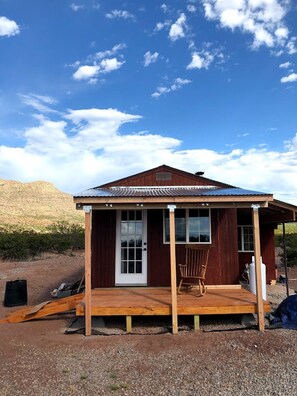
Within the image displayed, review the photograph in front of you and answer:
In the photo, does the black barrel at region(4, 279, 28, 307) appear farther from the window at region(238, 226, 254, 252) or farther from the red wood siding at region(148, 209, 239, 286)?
the window at region(238, 226, 254, 252)

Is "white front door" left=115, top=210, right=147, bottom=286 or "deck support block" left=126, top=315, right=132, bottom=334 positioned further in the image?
"white front door" left=115, top=210, right=147, bottom=286

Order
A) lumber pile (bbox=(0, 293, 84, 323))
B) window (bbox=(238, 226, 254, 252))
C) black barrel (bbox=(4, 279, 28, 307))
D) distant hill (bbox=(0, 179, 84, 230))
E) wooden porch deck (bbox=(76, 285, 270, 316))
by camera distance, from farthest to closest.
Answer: distant hill (bbox=(0, 179, 84, 230))
window (bbox=(238, 226, 254, 252))
black barrel (bbox=(4, 279, 28, 307))
lumber pile (bbox=(0, 293, 84, 323))
wooden porch deck (bbox=(76, 285, 270, 316))

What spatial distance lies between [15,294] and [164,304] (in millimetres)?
4384

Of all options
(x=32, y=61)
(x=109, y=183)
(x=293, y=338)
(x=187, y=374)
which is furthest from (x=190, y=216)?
(x=32, y=61)

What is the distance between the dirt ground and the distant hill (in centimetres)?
4370

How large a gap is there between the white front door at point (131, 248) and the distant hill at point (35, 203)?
4162cm

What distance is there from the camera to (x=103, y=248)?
→ 7.78 m

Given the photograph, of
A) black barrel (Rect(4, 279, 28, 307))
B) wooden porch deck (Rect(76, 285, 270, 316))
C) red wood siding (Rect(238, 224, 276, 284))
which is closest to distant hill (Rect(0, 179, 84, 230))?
black barrel (Rect(4, 279, 28, 307))

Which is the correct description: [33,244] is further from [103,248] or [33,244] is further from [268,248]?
[268,248]

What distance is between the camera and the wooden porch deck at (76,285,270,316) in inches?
232

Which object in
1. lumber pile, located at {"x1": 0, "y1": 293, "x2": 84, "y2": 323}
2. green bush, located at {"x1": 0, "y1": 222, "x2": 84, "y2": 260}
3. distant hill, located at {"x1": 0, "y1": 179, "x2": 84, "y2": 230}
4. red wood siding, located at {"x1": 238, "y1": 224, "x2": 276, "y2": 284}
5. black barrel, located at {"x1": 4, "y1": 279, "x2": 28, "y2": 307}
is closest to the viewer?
lumber pile, located at {"x1": 0, "y1": 293, "x2": 84, "y2": 323}

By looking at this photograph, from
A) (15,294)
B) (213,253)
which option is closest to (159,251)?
(213,253)

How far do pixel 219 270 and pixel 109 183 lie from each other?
357 centimetres

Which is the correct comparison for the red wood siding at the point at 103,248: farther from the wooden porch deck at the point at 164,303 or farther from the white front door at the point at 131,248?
the wooden porch deck at the point at 164,303
